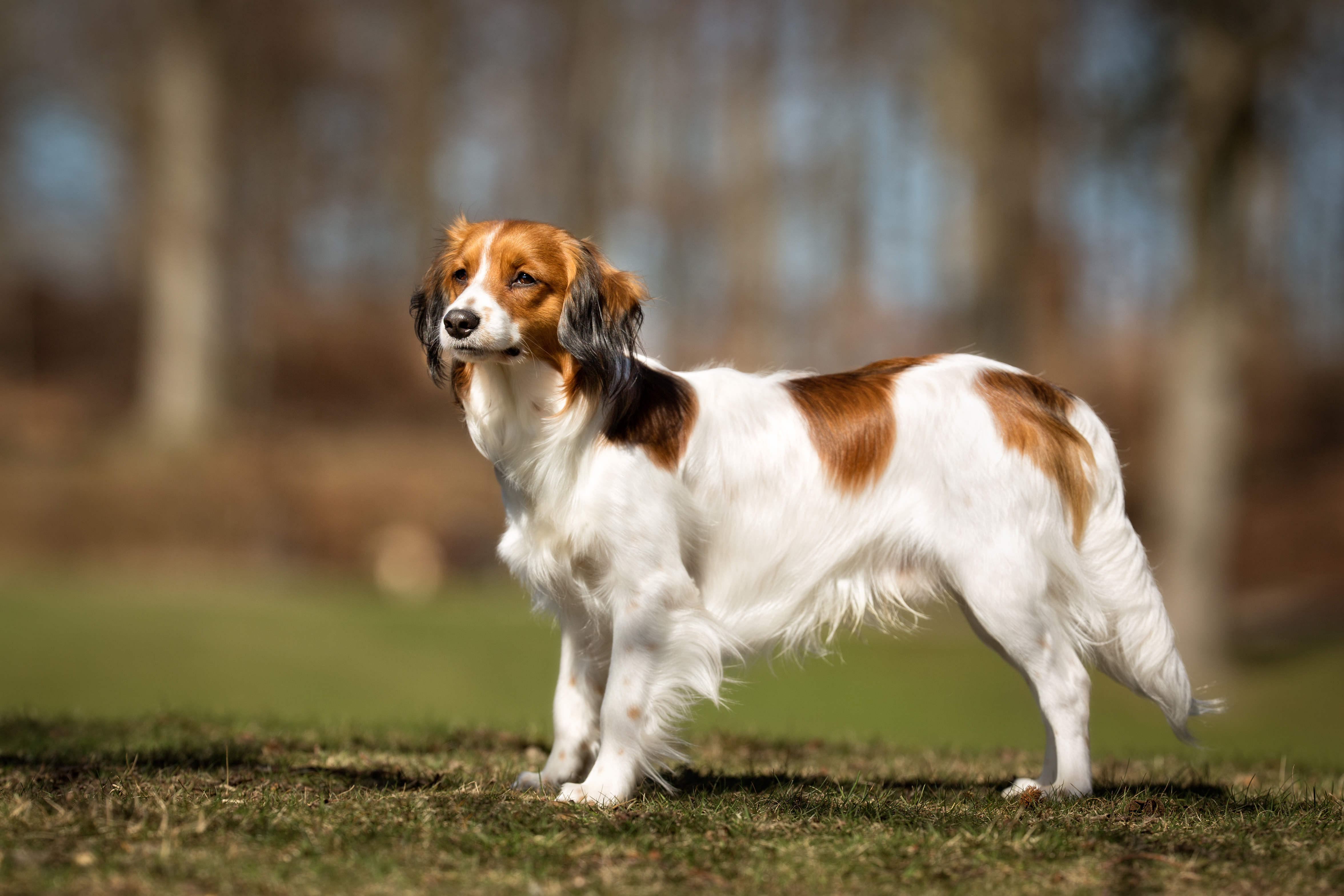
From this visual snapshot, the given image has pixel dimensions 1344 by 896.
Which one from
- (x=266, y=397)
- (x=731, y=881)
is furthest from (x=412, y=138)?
(x=731, y=881)

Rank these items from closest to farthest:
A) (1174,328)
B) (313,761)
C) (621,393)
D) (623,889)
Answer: (623,889) < (621,393) < (313,761) < (1174,328)

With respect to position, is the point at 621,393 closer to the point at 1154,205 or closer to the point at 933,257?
the point at 1154,205

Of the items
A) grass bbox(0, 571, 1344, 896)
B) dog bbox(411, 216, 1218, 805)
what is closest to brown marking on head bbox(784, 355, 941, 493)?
dog bbox(411, 216, 1218, 805)

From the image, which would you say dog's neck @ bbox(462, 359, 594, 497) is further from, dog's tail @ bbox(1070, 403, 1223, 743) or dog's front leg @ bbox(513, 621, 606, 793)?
dog's tail @ bbox(1070, 403, 1223, 743)


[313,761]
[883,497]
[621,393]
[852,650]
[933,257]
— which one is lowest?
[852,650]

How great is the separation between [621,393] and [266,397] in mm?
23930

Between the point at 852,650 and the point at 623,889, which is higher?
the point at 623,889

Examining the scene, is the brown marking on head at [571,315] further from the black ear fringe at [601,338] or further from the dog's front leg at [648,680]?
the dog's front leg at [648,680]

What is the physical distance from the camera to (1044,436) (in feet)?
16.5

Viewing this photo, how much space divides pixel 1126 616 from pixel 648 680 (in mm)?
1831

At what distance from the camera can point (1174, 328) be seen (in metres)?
16.1

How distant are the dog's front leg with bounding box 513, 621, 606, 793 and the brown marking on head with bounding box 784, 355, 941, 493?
1130mm

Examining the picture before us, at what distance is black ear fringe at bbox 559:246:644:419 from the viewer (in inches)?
184

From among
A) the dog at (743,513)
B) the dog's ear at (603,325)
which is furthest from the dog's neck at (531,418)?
the dog's ear at (603,325)
